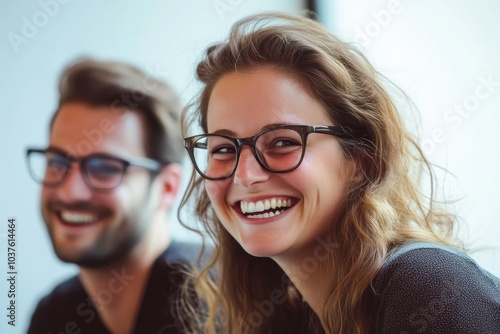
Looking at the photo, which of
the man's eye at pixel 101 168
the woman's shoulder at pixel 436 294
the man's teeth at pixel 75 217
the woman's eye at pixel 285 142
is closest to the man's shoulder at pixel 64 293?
the man's teeth at pixel 75 217

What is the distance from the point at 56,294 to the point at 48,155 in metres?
0.31

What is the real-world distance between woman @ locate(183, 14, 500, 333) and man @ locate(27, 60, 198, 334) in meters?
0.27

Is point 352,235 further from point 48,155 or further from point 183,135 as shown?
point 48,155

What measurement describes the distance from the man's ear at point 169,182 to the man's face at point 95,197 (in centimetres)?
4

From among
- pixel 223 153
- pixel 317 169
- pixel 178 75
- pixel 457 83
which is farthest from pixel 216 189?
pixel 457 83

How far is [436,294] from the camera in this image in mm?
789

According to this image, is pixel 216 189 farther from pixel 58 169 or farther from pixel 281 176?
pixel 58 169

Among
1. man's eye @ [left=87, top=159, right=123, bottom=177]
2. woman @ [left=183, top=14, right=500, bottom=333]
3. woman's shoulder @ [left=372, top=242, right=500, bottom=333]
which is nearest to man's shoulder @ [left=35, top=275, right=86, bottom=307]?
man's eye @ [left=87, top=159, right=123, bottom=177]

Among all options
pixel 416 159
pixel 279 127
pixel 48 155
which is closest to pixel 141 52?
pixel 48 155

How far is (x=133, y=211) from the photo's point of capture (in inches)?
51.6

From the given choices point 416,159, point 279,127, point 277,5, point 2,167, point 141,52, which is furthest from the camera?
point 277,5

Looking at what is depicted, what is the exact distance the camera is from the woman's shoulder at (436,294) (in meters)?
0.77

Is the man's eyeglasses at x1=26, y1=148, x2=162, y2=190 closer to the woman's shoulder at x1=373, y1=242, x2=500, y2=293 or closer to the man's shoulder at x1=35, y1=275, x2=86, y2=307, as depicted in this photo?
the man's shoulder at x1=35, y1=275, x2=86, y2=307

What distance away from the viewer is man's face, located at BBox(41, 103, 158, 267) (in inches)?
49.9
